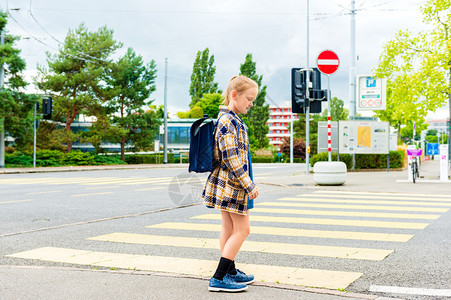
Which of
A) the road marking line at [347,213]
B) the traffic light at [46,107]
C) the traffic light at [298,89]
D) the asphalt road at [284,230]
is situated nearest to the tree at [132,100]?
the traffic light at [46,107]

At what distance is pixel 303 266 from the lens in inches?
192

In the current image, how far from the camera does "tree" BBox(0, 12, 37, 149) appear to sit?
28.2 metres

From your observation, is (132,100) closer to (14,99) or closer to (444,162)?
(14,99)

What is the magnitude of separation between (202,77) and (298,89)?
191ft

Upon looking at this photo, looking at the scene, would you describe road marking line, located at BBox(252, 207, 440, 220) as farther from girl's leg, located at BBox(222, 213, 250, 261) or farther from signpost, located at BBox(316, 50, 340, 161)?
signpost, located at BBox(316, 50, 340, 161)

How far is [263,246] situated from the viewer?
593 centimetres

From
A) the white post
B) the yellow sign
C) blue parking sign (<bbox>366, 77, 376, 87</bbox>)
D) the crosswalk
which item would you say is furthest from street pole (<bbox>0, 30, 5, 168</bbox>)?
the white post

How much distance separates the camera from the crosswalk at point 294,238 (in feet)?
15.4

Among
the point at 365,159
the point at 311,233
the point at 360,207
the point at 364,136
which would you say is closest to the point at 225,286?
the point at 311,233

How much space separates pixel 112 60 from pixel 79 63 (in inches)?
111

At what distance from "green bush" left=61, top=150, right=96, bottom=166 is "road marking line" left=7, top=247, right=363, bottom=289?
29878 millimetres

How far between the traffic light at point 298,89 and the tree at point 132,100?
82.8 feet

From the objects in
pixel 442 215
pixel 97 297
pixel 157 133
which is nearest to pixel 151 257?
pixel 97 297

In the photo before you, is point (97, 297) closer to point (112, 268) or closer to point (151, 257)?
point (112, 268)
